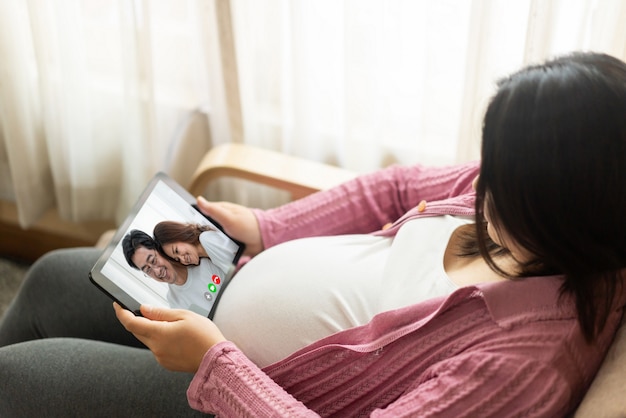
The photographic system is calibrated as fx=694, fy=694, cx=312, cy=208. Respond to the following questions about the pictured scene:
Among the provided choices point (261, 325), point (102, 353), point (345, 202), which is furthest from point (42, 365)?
point (345, 202)

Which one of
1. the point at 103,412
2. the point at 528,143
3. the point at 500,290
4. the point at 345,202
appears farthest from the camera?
the point at 345,202

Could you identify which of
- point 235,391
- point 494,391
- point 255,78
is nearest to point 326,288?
point 235,391

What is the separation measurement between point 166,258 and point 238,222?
0.18 metres

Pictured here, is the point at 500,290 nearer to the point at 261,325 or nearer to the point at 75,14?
the point at 261,325

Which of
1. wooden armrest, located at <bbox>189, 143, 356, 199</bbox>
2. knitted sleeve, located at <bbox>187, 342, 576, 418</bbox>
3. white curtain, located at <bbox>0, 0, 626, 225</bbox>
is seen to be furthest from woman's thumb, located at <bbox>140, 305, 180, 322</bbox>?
white curtain, located at <bbox>0, 0, 626, 225</bbox>

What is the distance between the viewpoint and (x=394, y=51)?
4.21ft

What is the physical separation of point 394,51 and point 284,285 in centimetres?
52

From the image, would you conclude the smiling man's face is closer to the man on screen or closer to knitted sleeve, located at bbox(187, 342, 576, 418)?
the man on screen

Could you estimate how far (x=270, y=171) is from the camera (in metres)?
1.34

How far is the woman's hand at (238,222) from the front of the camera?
3.81ft

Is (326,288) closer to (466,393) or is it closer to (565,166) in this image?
(466,393)

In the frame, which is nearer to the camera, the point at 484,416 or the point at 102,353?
the point at 484,416

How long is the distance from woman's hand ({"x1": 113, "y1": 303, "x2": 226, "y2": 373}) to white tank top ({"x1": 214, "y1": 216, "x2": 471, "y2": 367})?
74 millimetres

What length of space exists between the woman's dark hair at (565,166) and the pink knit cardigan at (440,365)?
0.16 ft
